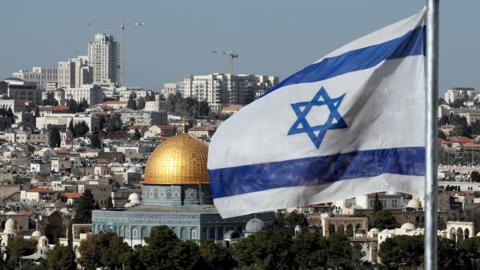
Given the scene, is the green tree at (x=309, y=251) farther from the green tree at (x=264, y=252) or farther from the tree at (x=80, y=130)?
the tree at (x=80, y=130)

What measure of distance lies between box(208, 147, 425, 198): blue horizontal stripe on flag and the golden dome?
46.1 metres

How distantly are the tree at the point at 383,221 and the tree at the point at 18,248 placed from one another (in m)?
13.9

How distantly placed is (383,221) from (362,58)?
200 feet

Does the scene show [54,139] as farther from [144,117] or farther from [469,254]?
[469,254]

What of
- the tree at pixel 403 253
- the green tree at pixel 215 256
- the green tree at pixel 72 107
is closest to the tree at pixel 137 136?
the green tree at pixel 72 107

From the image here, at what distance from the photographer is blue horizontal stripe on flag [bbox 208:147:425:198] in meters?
9.28

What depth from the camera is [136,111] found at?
550ft

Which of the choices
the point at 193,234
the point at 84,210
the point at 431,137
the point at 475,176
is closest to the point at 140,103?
the point at 475,176

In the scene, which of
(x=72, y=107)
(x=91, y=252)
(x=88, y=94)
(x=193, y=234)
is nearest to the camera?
(x=91, y=252)

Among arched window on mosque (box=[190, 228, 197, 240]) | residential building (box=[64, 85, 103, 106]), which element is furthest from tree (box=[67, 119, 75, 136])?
arched window on mosque (box=[190, 228, 197, 240])

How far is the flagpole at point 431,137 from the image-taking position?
855 centimetres

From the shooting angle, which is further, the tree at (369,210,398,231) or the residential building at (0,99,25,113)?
the residential building at (0,99,25,113)

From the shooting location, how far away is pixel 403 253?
53000mm

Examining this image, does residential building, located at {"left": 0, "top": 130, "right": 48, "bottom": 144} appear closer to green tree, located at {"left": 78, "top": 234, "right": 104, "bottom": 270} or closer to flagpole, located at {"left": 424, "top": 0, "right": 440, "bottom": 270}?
green tree, located at {"left": 78, "top": 234, "right": 104, "bottom": 270}
